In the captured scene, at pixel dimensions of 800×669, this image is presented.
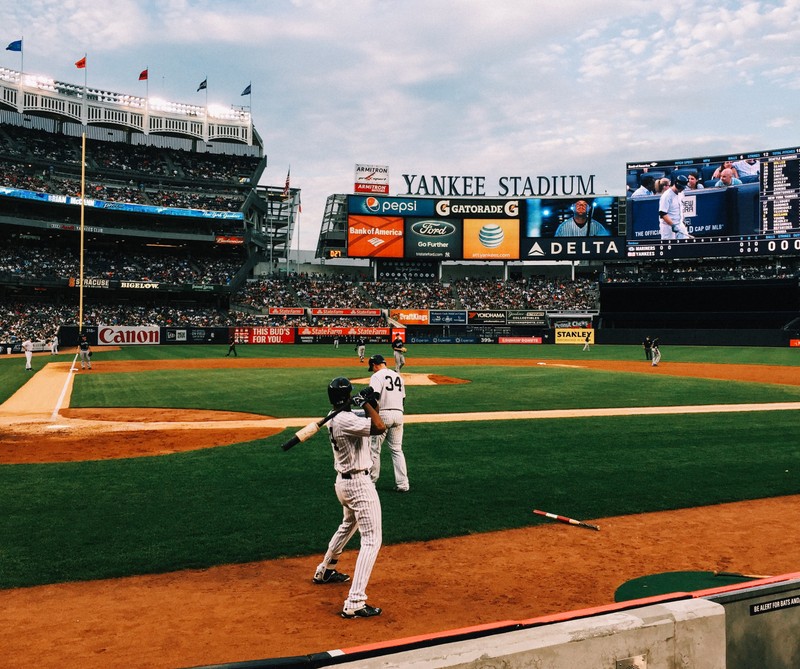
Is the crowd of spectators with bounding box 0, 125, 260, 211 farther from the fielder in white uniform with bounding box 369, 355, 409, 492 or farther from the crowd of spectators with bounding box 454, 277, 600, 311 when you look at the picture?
the fielder in white uniform with bounding box 369, 355, 409, 492

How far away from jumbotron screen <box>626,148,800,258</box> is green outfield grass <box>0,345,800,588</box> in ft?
151

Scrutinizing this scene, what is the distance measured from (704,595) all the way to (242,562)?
4.98 meters

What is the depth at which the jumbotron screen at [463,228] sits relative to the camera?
6906 centimetres

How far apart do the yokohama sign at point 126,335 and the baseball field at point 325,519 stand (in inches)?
1571

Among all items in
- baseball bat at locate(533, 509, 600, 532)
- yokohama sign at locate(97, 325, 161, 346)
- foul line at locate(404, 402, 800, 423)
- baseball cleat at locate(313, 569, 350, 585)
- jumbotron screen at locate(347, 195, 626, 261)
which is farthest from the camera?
jumbotron screen at locate(347, 195, 626, 261)

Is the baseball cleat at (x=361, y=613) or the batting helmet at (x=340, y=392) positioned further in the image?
the batting helmet at (x=340, y=392)

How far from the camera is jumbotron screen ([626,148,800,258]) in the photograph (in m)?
55.0

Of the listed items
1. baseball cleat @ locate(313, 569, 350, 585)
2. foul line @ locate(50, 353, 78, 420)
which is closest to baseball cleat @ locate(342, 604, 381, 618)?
baseball cleat @ locate(313, 569, 350, 585)

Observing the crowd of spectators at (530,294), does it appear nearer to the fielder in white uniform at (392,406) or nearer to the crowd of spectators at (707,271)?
the crowd of spectators at (707,271)

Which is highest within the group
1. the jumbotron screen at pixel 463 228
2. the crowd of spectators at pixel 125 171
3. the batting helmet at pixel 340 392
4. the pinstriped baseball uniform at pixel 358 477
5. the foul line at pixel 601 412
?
the crowd of spectators at pixel 125 171

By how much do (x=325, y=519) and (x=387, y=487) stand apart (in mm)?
1915

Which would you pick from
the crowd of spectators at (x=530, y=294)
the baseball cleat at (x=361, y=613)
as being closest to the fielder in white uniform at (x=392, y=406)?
the baseball cleat at (x=361, y=613)

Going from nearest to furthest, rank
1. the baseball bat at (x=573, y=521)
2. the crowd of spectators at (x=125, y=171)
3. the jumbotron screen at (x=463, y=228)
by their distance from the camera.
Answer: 1. the baseball bat at (x=573, y=521)
2. the crowd of spectators at (x=125, y=171)
3. the jumbotron screen at (x=463, y=228)

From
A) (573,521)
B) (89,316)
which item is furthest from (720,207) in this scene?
(89,316)
